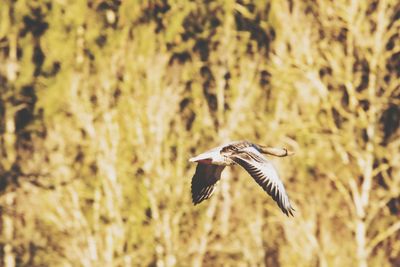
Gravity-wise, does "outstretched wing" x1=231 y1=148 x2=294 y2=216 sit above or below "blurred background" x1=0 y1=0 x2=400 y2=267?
below

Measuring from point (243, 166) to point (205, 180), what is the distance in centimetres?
123

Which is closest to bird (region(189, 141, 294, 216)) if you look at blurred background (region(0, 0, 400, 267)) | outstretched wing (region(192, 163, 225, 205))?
outstretched wing (region(192, 163, 225, 205))

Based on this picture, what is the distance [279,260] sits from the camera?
23.8 m

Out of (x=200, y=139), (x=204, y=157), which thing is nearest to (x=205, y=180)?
(x=204, y=157)

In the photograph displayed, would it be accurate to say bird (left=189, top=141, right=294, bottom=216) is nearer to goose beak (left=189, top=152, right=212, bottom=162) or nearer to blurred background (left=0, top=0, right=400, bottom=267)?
goose beak (left=189, top=152, right=212, bottom=162)

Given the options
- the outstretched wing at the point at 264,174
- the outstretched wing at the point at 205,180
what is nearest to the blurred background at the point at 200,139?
the outstretched wing at the point at 205,180

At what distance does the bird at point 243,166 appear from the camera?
11078 mm

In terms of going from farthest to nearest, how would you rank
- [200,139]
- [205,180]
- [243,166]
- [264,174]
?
[200,139]
[205,180]
[243,166]
[264,174]

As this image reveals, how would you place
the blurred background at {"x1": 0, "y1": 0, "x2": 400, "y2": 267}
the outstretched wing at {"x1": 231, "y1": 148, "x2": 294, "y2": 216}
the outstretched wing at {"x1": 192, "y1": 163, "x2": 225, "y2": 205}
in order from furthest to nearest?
1. the blurred background at {"x1": 0, "y1": 0, "x2": 400, "y2": 267}
2. the outstretched wing at {"x1": 192, "y1": 163, "x2": 225, "y2": 205}
3. the outstretched wing at {"x1": 231, "y1": 148, "x2": 294, "y2": 216}

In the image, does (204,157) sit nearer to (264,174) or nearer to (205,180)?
(264,174)

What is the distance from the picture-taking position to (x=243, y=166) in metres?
11.4

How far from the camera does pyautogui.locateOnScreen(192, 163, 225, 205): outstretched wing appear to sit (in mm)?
12461

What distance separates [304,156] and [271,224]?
2941 mm

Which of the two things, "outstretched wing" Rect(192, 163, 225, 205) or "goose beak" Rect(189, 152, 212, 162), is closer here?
"goose beak" Rect(189, 152, 212, 162)
